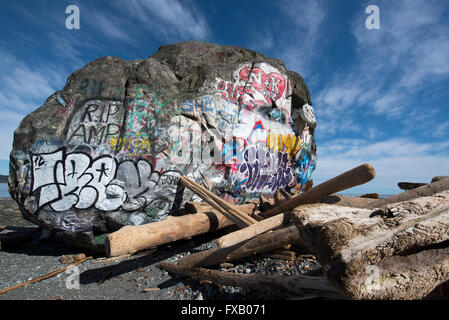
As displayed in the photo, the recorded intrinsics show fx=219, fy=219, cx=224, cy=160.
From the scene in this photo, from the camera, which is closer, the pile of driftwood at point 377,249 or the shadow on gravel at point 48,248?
the pile of driftwood at point 377,249

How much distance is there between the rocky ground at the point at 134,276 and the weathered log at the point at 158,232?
1.84 feet

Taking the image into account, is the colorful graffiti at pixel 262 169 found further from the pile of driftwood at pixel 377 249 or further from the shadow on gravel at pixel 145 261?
the pile of driftwood at pixel 377 249

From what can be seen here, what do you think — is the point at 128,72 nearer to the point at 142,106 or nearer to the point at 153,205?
the point at 142,106

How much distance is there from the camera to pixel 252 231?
109 inches

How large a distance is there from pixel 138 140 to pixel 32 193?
2.40 meters

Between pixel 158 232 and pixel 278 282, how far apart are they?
1950mm

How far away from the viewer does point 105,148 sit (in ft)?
16.4

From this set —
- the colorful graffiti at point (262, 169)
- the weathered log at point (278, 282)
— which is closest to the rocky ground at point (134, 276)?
the weathered log at point (278, 282)

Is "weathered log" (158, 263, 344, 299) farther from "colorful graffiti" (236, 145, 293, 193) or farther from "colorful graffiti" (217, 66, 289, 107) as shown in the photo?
"colorful graffiti" (217, 66, 289, 107)

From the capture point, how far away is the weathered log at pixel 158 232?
2799mm

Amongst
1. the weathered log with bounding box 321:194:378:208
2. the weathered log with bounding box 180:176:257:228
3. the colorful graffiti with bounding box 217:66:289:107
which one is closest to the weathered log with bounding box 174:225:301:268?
the weathered log with bounding box 180:176:257:228

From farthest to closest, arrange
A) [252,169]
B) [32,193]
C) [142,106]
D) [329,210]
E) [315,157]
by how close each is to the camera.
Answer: [315,157], [252,169], [142,106], [32,193], [329,210]

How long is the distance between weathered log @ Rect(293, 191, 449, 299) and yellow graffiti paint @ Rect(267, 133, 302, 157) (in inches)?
209
